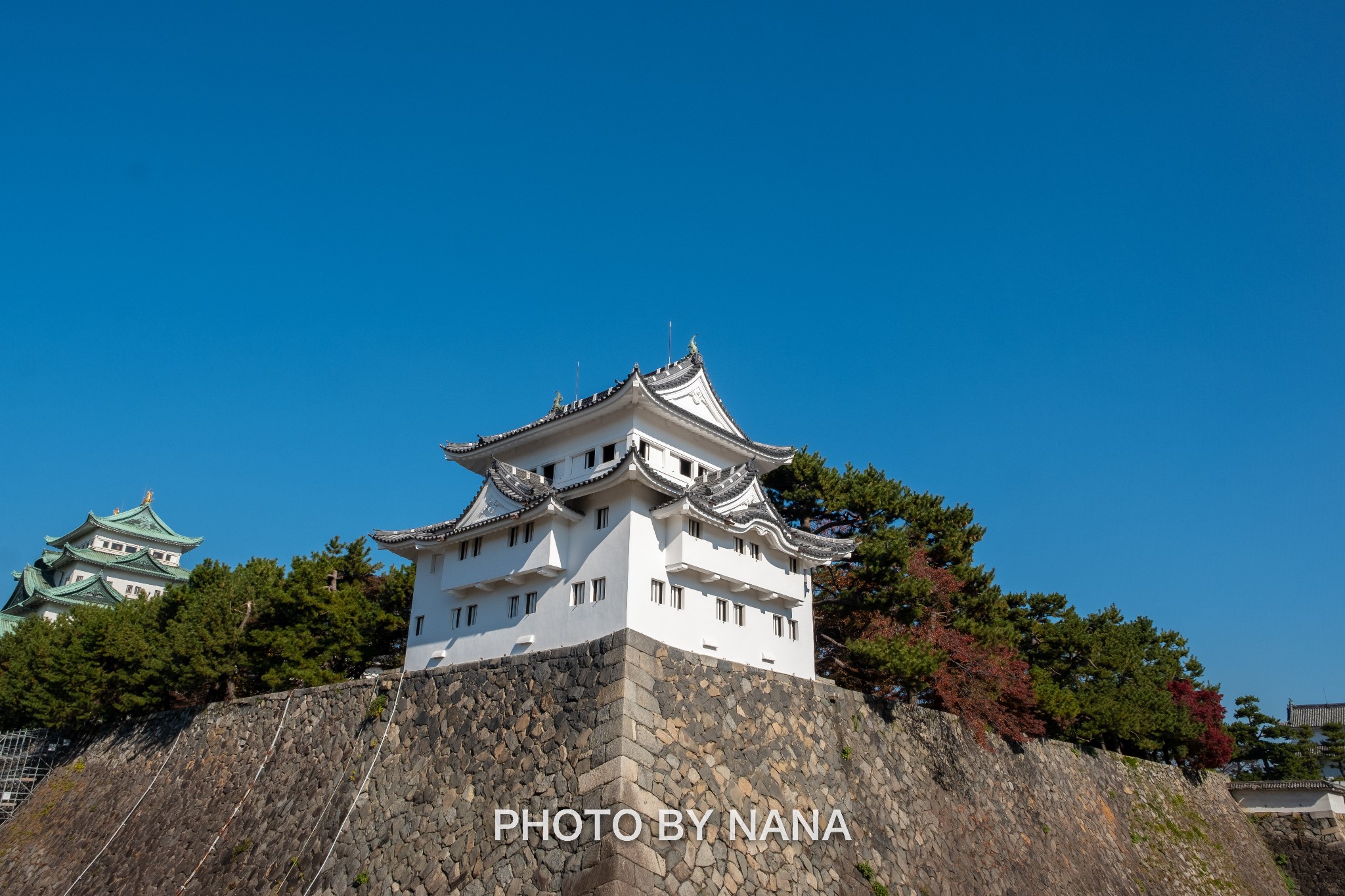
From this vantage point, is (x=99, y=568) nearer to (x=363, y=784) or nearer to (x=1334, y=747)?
(x=363, y=784)

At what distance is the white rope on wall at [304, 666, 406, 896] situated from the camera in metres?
18.2

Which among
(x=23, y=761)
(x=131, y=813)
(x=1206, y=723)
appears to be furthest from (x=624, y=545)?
(x=1206, y=723)

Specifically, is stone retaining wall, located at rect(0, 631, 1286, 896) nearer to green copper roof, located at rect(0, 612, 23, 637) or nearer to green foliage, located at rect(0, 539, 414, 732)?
green foliage, located at rect(0, 539, 414, 732)

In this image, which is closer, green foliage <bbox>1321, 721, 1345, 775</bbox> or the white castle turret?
the white castle turret

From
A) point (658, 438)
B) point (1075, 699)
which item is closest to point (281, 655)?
point (658, 438)

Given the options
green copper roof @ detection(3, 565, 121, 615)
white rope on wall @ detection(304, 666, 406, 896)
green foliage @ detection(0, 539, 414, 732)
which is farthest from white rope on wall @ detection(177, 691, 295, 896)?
green copper roof @ detection(3, 565, 121, 615)

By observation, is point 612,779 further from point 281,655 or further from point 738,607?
point 281,655

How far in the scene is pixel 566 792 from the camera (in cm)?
1617

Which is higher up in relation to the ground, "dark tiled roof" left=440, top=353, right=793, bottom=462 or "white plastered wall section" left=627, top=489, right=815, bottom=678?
"dark tiled roof" left=440, top=353, right=793, bottom=462

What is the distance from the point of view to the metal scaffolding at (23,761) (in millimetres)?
28531

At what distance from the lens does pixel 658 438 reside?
881 inches

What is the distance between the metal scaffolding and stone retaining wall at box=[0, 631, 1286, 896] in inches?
62.4

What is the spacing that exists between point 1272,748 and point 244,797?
141 feet

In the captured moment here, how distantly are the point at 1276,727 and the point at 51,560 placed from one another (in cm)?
6608
